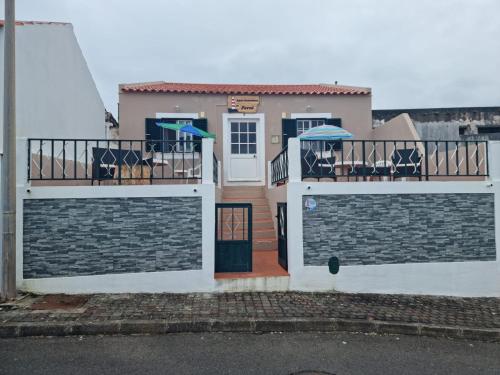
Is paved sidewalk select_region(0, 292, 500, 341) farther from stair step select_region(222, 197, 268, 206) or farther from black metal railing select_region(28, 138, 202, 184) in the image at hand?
stair step select_region(222, 197, 268, 206)

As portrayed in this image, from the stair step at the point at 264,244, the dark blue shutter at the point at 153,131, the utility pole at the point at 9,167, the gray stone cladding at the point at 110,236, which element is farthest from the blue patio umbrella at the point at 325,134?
the utility pole at the point at 9,167

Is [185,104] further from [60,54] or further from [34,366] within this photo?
[34,366]

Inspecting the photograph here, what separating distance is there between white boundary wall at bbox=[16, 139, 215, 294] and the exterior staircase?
2.17 m

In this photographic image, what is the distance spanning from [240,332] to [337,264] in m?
2.45

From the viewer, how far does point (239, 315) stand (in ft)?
16.8

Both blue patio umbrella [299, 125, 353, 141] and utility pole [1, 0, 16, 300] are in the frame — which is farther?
blue patio umbrella [299, 125, 353, 141]

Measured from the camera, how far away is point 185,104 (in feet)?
34.7

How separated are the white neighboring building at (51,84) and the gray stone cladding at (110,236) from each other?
5.11 feet

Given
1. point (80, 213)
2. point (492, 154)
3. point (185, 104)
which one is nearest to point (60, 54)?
point (185, 104)

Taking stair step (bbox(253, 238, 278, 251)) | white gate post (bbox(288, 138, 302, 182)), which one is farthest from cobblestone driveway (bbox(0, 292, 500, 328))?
white gate post (bbox(288, 138, 302, 182))

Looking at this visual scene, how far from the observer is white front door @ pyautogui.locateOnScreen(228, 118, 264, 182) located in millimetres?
10594

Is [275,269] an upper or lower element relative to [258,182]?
lower

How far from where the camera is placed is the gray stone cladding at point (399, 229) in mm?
6516

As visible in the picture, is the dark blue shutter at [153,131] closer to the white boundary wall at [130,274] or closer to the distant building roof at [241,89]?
the distant building roof at [241,89]
